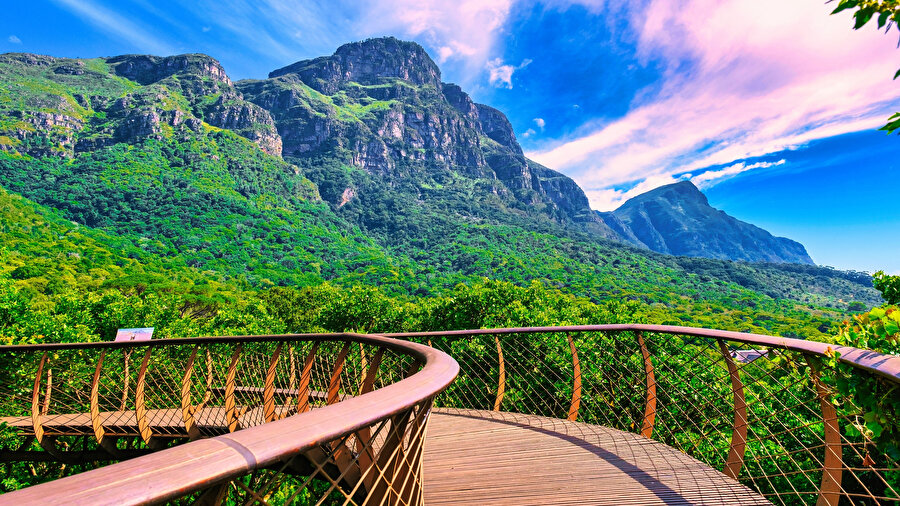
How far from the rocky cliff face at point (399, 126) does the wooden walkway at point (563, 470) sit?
362 feet

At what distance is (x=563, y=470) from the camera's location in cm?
268

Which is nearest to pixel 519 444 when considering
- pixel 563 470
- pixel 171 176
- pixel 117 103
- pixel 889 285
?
pixel 563 470

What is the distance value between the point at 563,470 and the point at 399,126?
481 ft

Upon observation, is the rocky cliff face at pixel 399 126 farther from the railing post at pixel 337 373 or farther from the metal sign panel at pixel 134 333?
the railing post at pixel 337 373

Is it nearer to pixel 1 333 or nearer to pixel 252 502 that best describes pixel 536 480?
pixel 252 502

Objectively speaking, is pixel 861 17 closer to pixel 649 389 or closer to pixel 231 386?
pixel 649 389

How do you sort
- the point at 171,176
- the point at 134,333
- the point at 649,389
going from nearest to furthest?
the point at 649,389 → the point at 134,333 → the point at 171,176

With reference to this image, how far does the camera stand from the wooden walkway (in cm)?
231

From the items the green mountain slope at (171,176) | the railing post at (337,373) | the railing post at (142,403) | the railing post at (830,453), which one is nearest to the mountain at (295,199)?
the green mountain slope at (171,176)

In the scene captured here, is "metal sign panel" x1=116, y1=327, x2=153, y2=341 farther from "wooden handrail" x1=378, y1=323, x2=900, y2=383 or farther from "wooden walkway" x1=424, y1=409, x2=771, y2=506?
"wooden handrail" x1=378, y1=323, x2=900, y2=383

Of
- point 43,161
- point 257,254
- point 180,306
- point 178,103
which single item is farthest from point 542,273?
point 178,103

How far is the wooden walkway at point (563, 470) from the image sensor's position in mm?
2311

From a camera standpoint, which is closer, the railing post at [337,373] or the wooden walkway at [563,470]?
the wooden walkway at [563,470]

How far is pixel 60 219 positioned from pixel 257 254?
93.3 feet
